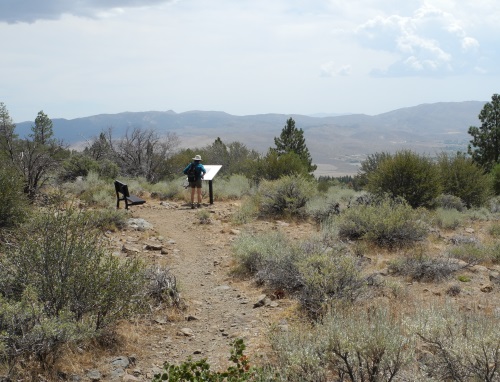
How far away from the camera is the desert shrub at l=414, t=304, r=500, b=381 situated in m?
3.76

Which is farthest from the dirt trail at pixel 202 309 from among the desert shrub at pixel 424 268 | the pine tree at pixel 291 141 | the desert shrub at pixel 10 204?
the pine tree at pixel 291 141

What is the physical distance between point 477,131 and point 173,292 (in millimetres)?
33062

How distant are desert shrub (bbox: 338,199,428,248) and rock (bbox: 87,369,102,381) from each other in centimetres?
664

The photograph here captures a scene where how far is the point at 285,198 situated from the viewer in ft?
42.7

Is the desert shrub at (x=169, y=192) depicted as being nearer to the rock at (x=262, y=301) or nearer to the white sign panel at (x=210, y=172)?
the white sign panel at (x=210, y=172)

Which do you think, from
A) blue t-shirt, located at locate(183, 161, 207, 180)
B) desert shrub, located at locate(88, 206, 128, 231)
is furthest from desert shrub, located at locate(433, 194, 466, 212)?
desert shrub, located at locate(88, 206, 128, 231)

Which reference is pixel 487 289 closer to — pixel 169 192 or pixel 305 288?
pixel 305 288

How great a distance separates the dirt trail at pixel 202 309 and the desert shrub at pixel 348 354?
0.90 m

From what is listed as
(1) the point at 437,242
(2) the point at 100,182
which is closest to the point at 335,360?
(1) the point at 437,242

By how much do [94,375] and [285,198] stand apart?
904cm

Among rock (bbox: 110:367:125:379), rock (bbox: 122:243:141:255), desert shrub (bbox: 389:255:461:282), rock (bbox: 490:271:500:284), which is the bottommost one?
rock (bbox: 110:367:125:379)

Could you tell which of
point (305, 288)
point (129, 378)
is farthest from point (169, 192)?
point (129, 378)

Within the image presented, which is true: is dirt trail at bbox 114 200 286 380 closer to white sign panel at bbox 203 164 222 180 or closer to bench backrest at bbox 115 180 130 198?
bench backrest at bbox 115 180 130 198

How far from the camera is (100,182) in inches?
694
